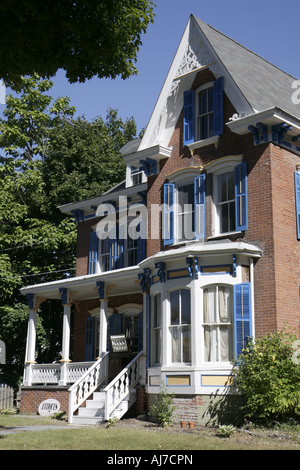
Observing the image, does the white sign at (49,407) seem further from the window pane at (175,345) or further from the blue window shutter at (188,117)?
the blue window shutter at (188,117)

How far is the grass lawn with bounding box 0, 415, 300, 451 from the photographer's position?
11250 mm

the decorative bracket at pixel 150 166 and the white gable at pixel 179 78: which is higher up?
the white gable at pixel 179 78

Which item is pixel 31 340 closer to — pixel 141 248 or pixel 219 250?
pixel 141 248

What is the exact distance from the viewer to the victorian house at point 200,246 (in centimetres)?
1574

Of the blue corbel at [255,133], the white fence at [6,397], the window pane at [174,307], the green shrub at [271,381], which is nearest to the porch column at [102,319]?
the window pane at [174,307]

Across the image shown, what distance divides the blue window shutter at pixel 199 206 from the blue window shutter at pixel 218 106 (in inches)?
59.2

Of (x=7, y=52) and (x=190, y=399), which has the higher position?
(x=7, y=52)

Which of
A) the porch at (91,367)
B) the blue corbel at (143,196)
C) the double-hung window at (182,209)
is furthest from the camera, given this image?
the blue corbel at (143,196)

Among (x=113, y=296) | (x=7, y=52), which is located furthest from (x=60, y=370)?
(x=7, y=52)

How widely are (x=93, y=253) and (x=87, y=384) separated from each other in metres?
6.62

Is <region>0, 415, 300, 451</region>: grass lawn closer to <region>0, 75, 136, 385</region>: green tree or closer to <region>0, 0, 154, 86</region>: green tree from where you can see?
<region>0, 0, 154, 86</region>: green tree

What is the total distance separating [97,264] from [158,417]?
9374 mm
